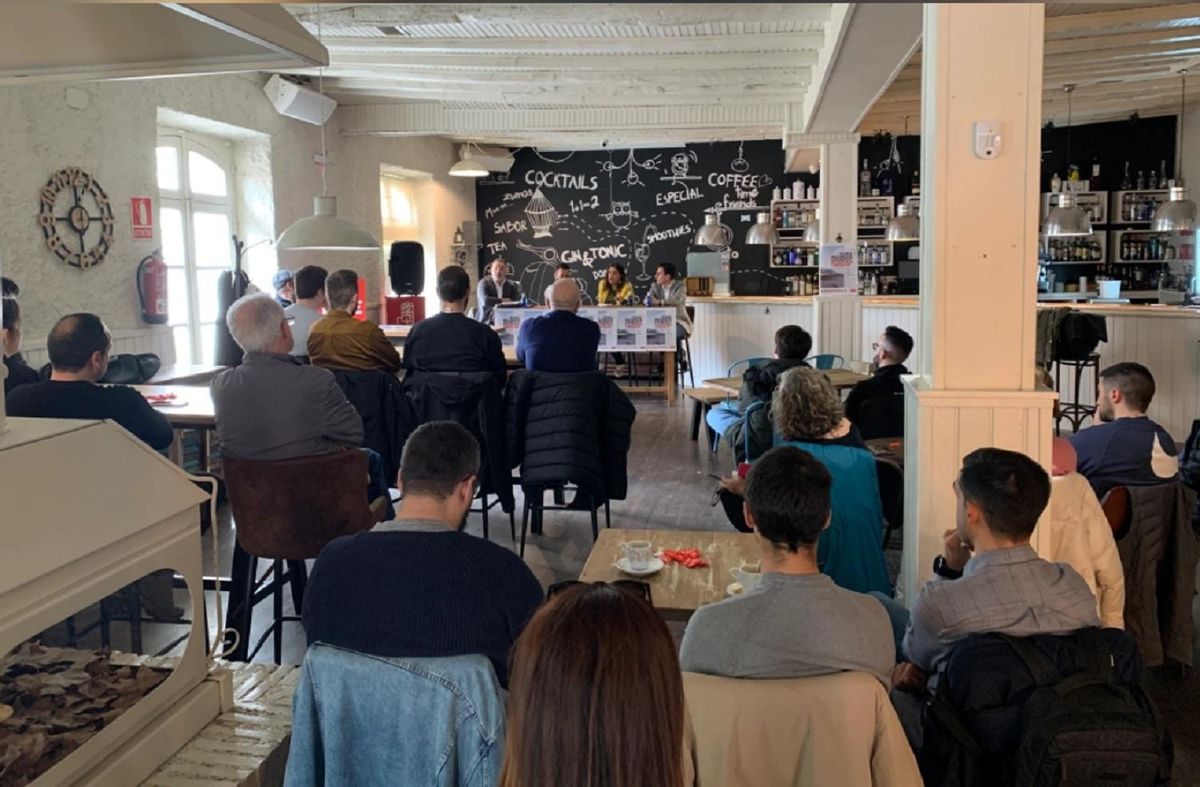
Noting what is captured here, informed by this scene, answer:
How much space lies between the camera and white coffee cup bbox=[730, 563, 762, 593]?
260 cm

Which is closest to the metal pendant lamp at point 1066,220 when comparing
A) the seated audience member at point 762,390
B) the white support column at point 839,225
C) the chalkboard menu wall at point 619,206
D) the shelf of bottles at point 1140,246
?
the white support column at point 839,225

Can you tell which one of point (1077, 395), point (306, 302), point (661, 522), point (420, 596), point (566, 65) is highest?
point (566, 65)

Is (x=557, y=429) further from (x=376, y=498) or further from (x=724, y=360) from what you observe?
(x=724, y=360)

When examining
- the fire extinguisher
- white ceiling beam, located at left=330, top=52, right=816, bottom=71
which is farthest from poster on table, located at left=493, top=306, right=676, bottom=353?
the fire extinguisher

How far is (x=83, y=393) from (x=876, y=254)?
10855 mm

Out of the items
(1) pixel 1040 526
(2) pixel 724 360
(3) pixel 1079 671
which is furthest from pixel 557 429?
(2) pixel 724 360

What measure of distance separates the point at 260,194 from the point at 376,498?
16.7ft

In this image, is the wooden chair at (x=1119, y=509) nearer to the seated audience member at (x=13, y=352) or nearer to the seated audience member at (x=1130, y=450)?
the seated audience member at (x=1130, y=450)

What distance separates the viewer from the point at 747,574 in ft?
8.74

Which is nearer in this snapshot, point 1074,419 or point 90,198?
point 90,198

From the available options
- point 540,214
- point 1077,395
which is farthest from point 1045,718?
point 540,214

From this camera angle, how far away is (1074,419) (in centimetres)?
791

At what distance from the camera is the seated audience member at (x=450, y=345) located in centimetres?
494

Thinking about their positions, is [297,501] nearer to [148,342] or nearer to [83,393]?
[83,393]
